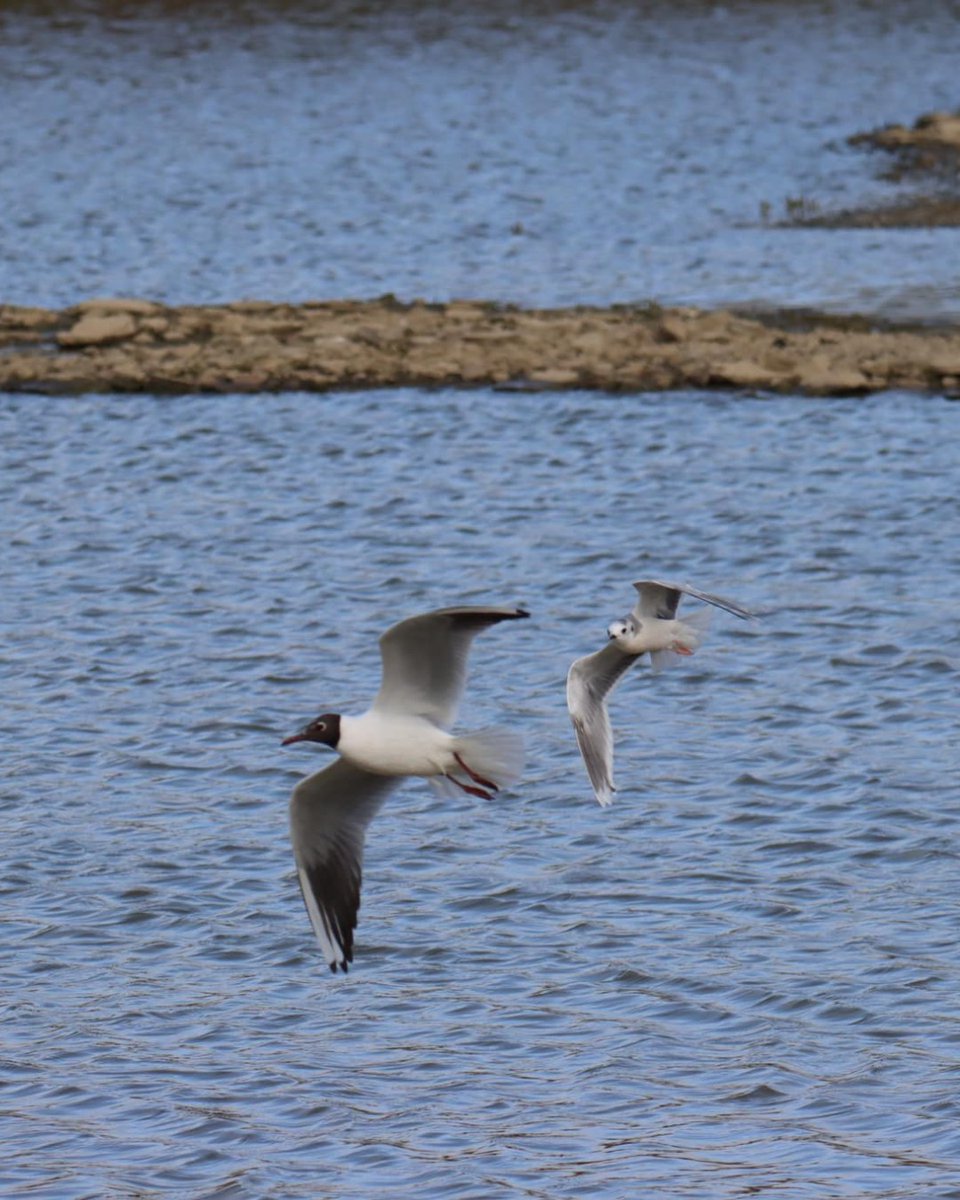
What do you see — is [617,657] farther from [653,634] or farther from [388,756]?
[388,756]

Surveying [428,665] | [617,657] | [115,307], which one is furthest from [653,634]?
[115,307]

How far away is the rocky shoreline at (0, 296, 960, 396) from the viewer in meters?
24.9

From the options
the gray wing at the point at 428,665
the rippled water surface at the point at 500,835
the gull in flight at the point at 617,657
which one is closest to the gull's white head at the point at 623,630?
the gull in flight at the point at 617,657

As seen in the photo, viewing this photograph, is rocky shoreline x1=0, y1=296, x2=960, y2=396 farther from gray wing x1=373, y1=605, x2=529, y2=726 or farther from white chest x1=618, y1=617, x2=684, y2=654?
gray wing x1=373, y1=605, x2=529, y2=726

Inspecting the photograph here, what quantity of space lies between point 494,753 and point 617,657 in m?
2.10

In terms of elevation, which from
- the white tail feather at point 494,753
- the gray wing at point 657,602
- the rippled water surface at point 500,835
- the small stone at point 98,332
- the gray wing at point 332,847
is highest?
the gray wing at point 657,602

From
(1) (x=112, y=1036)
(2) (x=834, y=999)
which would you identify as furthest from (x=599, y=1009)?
(1) (x=112, y=1036)

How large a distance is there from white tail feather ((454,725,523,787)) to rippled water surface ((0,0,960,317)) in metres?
18.5

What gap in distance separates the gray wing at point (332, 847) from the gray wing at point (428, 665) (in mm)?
442

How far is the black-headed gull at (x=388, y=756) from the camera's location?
1011cm

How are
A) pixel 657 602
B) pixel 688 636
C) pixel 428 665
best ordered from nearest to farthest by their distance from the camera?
pixel 428 665 < pixel 688 636 < pixel 657 602

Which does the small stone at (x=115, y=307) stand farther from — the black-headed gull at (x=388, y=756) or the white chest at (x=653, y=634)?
the black-headed gull at (x=388, y=756)

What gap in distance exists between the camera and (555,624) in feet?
59.2

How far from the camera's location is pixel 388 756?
1021cm
